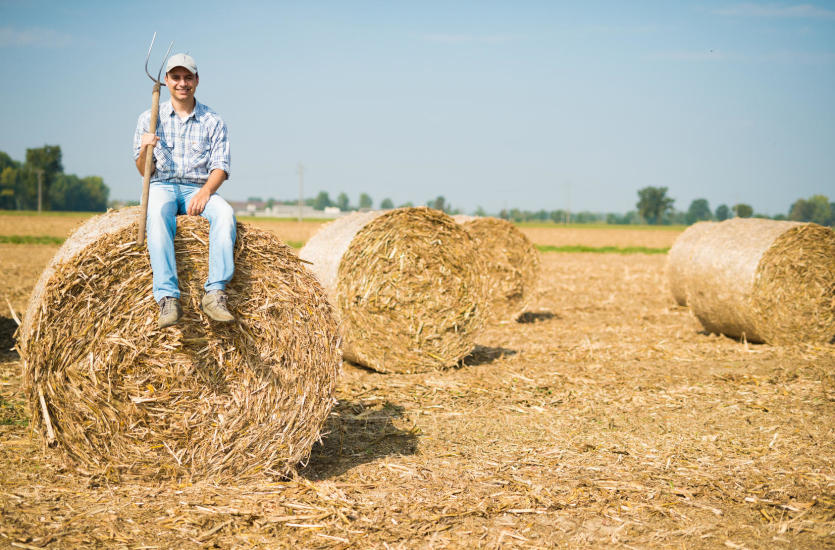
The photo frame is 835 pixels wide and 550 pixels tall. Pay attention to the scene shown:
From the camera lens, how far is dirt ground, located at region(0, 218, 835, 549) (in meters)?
4.12

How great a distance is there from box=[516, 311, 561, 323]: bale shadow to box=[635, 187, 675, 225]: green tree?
12153 cm

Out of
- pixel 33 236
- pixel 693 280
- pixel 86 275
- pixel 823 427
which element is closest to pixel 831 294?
pixel 693 280

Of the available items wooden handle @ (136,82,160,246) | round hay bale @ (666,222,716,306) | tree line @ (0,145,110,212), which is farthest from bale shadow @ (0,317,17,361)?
tree line @ (0,145,110,212)

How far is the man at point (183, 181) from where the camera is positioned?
4602mm

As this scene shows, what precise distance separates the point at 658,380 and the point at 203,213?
18.2 feet

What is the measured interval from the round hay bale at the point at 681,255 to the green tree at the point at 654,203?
120547 mm

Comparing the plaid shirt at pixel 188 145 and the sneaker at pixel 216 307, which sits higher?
the plaid shirt at pixel 188 145

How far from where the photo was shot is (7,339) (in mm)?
9266

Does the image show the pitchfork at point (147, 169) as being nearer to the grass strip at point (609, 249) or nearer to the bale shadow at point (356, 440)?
the bale shadow at point (356, 440)

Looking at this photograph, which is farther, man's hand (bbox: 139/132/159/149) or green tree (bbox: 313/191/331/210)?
green tree (bbox: 313/191/331/210)

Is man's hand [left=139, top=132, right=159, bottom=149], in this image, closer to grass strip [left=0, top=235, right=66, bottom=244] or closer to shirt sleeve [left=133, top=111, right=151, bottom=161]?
shirt sleeve [left=133, top=111, right=151, bottom=161]

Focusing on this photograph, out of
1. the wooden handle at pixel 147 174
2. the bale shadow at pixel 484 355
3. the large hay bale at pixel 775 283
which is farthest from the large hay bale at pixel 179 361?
Result: the large hay bale at pixel 775 283

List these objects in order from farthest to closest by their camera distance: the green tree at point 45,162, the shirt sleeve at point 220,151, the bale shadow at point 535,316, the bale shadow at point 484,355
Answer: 1. the green tree at point 45,162
2. the bale shadow at point 535,316
3. the bale shadow at point 484,355
4. the shirt sleeve at point 220,151

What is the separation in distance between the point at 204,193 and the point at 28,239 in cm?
3264
